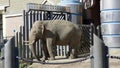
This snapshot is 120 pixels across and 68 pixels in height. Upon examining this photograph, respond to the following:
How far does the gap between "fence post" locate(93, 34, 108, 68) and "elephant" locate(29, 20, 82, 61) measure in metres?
7.65

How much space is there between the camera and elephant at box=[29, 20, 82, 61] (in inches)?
553

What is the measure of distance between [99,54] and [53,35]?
26.0 feet

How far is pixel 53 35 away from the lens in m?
14.2

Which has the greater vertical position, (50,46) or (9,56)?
(9,56)

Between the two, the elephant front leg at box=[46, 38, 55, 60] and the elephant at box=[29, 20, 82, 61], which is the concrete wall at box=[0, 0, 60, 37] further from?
the elephant front leg at box=[46, 38, 55, 60]

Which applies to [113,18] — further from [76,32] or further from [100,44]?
[100,44]

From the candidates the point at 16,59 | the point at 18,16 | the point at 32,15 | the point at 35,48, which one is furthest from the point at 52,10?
the point at 18,16

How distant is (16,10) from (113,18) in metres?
14.0

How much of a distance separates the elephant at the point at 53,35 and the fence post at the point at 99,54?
7.65 metres

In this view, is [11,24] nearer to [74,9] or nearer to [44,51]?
[74,9]

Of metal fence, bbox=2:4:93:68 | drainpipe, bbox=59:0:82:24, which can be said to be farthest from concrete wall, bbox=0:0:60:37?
metal fence, bbox=2:4:93:68

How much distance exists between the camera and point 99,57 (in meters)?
6.31

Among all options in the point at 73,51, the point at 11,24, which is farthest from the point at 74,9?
the point at 11,24

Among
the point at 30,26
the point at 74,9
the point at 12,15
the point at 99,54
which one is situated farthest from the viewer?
the point at 12,15
